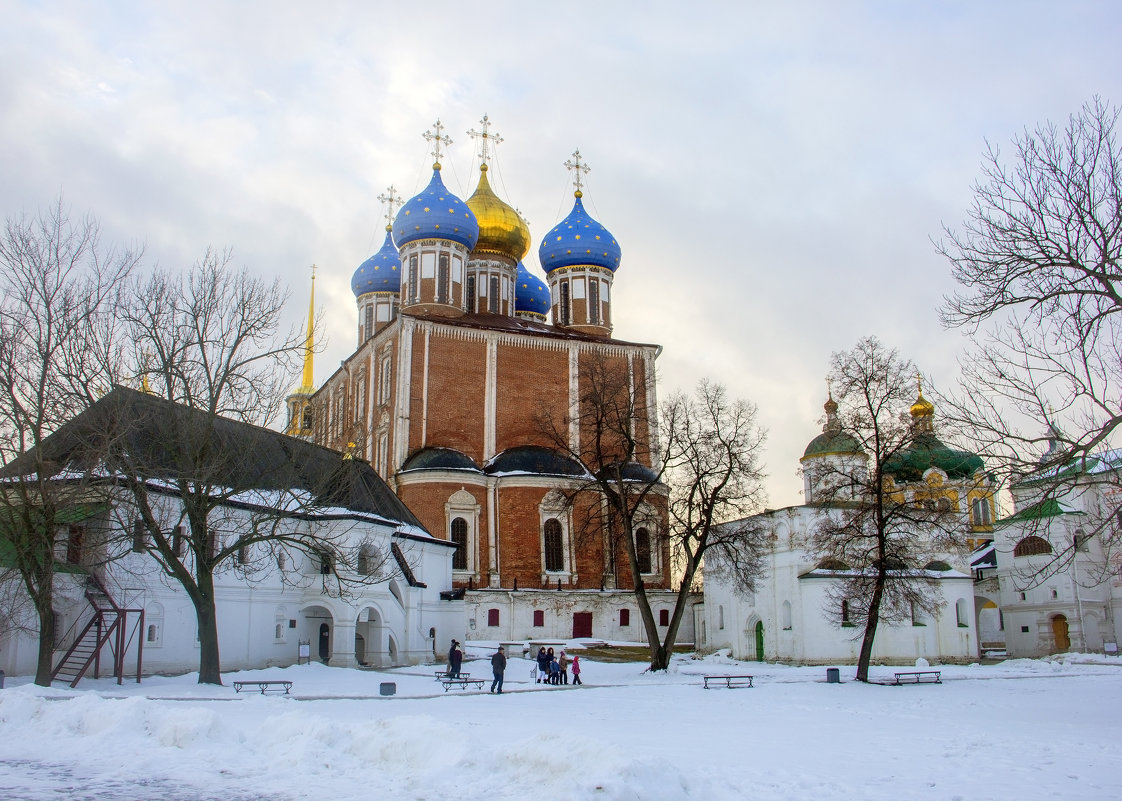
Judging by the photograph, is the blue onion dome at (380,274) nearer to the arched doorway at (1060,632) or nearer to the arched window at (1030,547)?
the arched window at (1030,547)

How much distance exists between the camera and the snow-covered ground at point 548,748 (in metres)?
9.20

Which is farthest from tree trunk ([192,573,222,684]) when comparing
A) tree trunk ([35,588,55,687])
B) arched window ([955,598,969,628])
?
arched window ([955,598,969,628])

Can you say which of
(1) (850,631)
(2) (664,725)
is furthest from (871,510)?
(2) (664,725)

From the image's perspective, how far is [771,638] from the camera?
32.9 m

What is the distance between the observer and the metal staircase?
20594mm

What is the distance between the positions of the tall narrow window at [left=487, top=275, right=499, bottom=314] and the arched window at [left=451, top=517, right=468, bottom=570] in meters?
13.3

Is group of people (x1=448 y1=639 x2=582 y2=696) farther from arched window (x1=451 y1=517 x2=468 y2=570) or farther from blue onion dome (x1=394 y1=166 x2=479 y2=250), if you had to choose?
blue onion dome (x1=394 y1=166 x2=479 y2=250)

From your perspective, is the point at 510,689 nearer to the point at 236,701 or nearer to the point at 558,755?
the point at 236,701

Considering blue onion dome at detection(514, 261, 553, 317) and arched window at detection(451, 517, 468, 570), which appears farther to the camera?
blue onion dome at detection(514, 261, 553, 317)

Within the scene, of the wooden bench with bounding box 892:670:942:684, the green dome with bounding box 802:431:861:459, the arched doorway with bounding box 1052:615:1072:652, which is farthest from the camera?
the arched doorway with bounding box 1052:615:1072:652

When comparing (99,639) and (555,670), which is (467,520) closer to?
(555,670)

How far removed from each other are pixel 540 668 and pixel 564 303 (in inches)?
1030

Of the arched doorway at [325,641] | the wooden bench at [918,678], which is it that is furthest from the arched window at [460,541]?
the wooden bench at [918,678]

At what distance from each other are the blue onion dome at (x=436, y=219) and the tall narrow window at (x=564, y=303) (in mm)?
5144
